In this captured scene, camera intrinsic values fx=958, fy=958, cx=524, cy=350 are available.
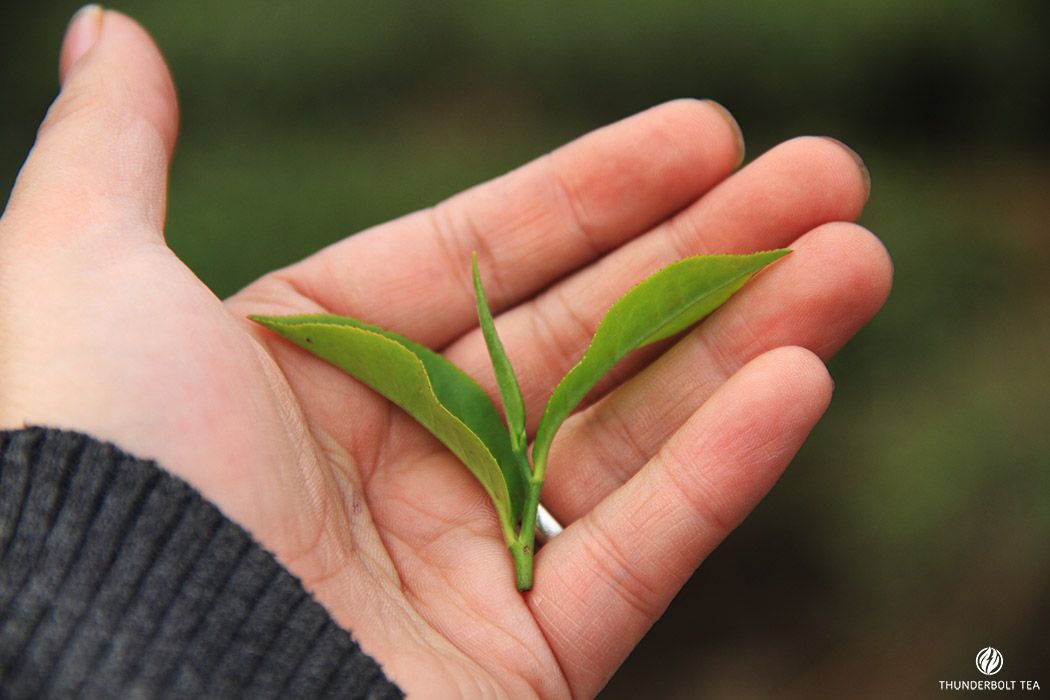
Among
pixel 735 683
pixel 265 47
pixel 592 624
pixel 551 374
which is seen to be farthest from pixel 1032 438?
pixel 265 47

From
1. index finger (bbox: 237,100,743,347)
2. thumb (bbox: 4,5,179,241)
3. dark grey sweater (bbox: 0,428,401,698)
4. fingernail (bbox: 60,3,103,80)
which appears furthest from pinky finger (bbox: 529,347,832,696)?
fingernail (bbox: 60,3,103,80)

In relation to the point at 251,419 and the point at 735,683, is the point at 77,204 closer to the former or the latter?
the point at 251,419

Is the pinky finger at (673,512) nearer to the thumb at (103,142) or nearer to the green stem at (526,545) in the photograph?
the green stem at (526,545)

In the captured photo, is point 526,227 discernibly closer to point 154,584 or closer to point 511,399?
point 511,399

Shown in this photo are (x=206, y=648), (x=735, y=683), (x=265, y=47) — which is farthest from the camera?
(x=265, y=47)

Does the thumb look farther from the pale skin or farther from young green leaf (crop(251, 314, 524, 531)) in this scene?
young green leaf (crop(251, 314, 524, 531))

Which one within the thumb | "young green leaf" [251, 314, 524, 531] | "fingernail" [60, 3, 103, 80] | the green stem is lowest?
the green stem

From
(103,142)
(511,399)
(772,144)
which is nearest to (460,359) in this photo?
(511,399)
